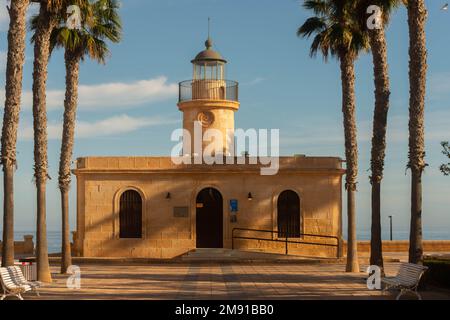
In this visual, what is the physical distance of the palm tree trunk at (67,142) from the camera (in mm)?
Result: 24984

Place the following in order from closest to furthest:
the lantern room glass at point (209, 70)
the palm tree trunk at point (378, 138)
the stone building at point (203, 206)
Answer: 1. the palm tree trunk at point (378, 138)
2. the stone building at point (203, 206)
3. the lantern room glass at point (209, 70)

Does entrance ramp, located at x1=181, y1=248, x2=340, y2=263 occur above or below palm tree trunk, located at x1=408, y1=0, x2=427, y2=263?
below

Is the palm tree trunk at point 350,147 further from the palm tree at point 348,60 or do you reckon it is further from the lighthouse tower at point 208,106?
the lighthouse tower at point 208,106

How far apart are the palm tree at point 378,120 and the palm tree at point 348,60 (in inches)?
81.6

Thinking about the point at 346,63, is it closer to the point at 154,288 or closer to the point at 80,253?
the point at 154,288

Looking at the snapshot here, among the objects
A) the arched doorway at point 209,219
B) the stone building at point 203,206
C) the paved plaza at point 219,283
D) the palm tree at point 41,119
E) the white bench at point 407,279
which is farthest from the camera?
the arched doorway at point 209,219

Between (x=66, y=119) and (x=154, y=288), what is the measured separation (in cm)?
765

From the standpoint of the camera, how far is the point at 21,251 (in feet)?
129

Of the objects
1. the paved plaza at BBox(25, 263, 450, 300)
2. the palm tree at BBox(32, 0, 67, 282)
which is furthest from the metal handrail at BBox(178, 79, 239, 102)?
the palm tree at BBox(32, 0, 67, 282)

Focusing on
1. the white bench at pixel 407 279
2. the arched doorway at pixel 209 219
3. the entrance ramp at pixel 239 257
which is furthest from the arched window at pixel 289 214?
the white bench at pixel 407 279

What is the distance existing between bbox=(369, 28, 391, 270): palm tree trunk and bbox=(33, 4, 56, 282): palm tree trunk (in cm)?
977

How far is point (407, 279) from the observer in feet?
57.9

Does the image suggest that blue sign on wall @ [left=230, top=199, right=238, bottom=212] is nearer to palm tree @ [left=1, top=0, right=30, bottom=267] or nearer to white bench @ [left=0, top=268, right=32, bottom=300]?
palm tree @ [left=1, top=0, right=30, bottom=267]

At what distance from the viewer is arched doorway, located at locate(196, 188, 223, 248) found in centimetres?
3347
